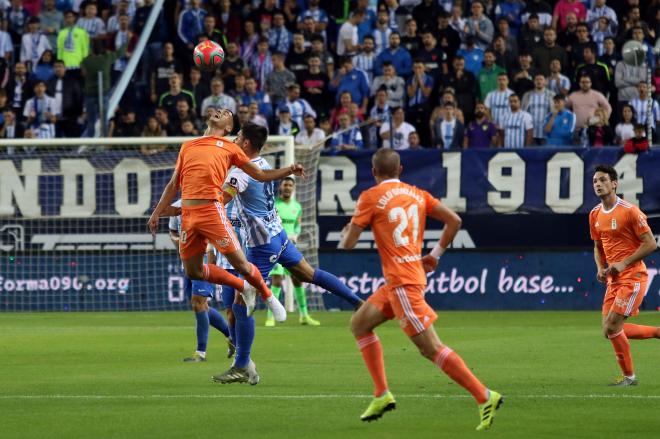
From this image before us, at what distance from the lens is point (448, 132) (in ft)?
79.6

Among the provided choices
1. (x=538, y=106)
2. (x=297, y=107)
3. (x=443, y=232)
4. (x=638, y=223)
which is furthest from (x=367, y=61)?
(x=443, y=232)

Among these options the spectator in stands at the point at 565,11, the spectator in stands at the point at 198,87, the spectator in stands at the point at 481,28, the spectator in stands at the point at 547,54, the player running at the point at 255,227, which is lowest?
the player running at the point at 255,227

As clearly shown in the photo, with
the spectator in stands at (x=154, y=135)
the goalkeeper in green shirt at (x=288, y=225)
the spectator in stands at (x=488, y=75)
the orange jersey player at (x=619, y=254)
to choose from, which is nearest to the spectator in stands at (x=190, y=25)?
the spectator in stands at (x=154, y=135)

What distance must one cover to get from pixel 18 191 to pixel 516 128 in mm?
9384

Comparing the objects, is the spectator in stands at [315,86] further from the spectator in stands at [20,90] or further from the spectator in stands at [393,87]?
the spectator in stands at [20,90]

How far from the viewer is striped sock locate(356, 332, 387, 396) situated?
895 centimetres

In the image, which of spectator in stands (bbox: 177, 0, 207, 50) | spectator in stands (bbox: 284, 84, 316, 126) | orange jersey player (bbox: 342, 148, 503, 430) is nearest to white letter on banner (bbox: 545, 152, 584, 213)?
spectator in stands (bbox: 284, 84, 316, 126)

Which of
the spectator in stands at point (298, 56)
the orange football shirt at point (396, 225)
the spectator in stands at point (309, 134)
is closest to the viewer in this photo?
the orange football shirt at point (396, 225)

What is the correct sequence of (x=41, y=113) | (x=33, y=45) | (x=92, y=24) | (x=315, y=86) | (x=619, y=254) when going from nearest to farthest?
(x=619, y=254)
(x=315, y=86)
(x=41, y=113)
(x=33, y=45)
(x=92, y=24)

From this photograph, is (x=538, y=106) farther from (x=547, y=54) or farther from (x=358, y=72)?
(x=358, y=72)

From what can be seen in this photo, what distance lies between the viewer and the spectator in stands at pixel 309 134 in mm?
24422

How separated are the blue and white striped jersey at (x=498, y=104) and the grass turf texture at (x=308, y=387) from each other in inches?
243

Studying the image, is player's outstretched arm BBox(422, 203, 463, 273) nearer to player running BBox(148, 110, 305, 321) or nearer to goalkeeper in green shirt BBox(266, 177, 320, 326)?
player running BBox(148, 110, 305, 321)

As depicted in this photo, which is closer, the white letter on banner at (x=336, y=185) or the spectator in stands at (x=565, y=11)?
the white letter on banner at (x=336, y=185)
